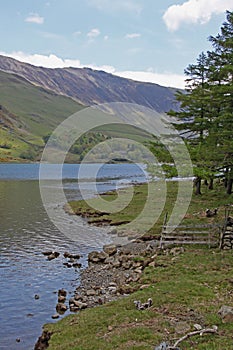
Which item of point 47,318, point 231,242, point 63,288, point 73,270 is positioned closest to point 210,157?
point 231,242

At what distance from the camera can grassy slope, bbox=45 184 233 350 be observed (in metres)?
14.0

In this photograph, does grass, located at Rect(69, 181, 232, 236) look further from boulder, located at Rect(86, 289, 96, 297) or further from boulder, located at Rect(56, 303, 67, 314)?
boulder, located at Rect(56, 303, 67, 314)

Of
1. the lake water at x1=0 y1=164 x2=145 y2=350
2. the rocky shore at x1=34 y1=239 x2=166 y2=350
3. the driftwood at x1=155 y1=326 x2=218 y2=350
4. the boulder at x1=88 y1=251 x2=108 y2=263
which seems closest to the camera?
the driftwood at x1=155 y1=326 x2=218 y2=350

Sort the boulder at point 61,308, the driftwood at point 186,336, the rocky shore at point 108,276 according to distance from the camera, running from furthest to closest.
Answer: the rocky shore at point 108,276
the boulder at point 61,308
the driftwood at point 186,336

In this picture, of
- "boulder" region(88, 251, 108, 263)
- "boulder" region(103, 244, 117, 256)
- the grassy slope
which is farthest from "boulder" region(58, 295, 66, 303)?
"boulder" region(103, 244, 117, 256)

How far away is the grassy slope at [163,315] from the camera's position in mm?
14023

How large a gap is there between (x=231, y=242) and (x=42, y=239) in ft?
62.8

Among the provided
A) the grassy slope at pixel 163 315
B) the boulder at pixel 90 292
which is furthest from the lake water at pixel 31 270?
the grassy slope at pixel 163 315

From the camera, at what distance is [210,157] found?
34469 mm

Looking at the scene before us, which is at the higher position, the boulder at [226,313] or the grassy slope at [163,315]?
the boulder at [226,313]

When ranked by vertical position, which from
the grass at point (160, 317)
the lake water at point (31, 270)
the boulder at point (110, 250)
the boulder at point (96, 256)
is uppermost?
the grass at point (160, 317)

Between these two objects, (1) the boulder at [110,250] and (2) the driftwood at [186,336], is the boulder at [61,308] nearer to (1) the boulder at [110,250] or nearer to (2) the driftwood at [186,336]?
(2) the driftwood at [186,336]

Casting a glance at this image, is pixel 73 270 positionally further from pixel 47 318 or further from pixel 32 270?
pixel 47 318

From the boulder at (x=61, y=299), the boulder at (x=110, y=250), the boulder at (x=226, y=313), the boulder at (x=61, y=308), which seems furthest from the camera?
the boulder at (x=110, y=250)
